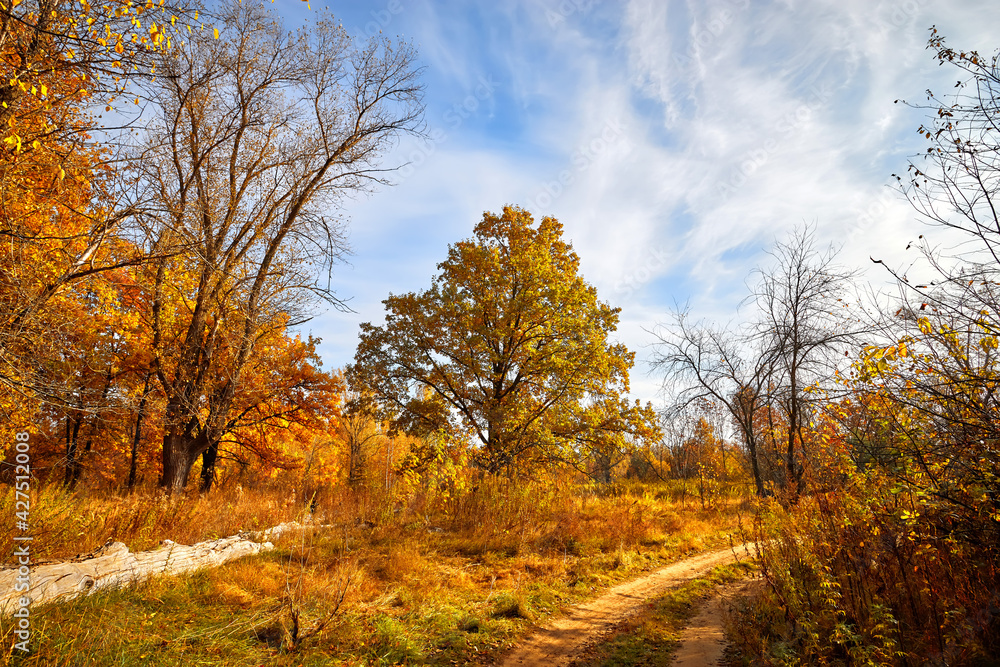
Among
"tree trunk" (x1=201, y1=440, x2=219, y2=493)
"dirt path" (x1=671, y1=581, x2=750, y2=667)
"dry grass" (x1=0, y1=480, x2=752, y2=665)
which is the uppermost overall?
"tree trunk" (x1=201, y1=440, x2=219, y2=493)

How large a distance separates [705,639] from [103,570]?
7.02 m

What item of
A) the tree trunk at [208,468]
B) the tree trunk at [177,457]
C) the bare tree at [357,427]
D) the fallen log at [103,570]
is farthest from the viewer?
the bare tree at [357,427]

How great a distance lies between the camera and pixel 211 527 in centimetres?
764

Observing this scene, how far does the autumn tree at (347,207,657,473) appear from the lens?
507 inches

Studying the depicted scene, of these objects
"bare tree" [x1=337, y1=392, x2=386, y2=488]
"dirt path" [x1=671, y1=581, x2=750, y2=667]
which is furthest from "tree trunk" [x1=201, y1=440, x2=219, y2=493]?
"dirt path" [x1=671, y1=581, x2=750, y2=667]

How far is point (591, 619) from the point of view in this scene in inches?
243

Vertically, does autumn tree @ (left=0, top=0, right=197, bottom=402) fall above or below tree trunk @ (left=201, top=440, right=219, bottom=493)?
above

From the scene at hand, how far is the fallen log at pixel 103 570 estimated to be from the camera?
153 inches

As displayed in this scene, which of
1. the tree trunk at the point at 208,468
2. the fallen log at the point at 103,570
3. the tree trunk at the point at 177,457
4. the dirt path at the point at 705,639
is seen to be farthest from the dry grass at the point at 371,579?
the tree trunk at the point at 208,468

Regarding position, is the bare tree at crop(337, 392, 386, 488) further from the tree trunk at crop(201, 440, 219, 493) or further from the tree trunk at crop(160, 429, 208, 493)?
the tree trunk at crop(160, 429, 208, 493)

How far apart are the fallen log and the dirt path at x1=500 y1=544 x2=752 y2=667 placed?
13.6ft

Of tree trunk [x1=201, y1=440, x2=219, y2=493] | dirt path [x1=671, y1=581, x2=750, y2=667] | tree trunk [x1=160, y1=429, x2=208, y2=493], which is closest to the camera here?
dirt path [x1=671, y1=581, x2=750, y2=667]

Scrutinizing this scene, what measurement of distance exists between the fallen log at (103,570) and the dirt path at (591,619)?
4148 millimetres

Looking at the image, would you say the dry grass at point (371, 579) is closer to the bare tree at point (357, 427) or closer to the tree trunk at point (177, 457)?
the tree trunk at point (177, 457)
